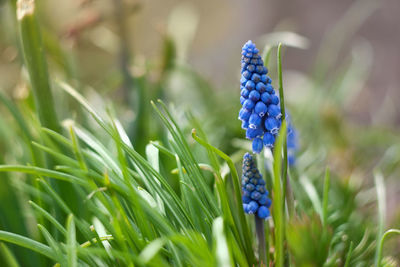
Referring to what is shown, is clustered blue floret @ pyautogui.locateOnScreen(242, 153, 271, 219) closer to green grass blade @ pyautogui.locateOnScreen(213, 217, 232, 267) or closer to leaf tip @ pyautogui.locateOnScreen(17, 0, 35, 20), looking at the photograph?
green grass blade @ pyautogui.locateOnScreen(213, 217, 232, 267)

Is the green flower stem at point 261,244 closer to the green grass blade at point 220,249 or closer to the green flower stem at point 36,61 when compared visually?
the green grass blade at point 220,249

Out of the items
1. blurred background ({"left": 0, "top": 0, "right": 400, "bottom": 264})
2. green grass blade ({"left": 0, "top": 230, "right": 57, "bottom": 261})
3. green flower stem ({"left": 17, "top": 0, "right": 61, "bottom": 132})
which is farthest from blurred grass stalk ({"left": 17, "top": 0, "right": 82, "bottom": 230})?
blurred background ({"left": 0, "top": 0, "right": 400, "bottom": 264})

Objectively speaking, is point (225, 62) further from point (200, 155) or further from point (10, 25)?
point (200, 155)

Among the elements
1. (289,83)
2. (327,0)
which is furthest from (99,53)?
(327,0)

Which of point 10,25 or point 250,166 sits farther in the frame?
point 10,25

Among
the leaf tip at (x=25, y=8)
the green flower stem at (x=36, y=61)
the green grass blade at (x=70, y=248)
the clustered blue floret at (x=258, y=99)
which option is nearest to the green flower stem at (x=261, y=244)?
the clustered blue floret at (x=258, y=99)

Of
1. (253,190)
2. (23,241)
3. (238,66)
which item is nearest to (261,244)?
(253,190)

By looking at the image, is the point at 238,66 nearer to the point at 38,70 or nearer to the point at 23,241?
the point at 38,70
